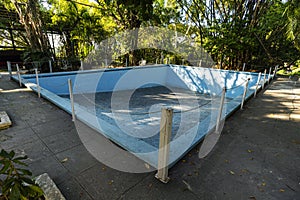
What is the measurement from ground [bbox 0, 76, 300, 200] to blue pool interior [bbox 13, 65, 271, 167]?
0.31 metres

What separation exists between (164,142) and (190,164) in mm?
663

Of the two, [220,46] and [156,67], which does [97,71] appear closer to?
[156,67]

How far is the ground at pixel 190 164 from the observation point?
172 centimetres

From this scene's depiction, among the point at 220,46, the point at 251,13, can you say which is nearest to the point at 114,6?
the point at 220,46

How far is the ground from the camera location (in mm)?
1716

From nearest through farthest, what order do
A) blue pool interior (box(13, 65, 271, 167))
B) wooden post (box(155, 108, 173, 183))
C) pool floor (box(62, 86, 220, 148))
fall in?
wooden post (box(155, 108, 173, 183)), blue pool interior (box(13, 65, 271, 167)), pool floor (box(62, 86, 220, 148))

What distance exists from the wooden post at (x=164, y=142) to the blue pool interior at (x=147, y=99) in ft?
0.73

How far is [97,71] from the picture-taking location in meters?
8.23

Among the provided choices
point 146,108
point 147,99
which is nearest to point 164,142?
point 146,108

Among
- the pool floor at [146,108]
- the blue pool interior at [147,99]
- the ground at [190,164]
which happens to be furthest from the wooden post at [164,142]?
the pool floor at [146,108]

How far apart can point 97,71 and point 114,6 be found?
4724 millimetres

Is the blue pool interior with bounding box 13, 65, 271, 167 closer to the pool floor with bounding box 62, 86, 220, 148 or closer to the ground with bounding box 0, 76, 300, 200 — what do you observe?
the pool floor with bounding box 62, 86, 220, 148

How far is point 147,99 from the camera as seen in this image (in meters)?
8.01

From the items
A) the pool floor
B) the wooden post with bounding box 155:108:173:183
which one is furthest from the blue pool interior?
the wooden post with bounding box 155:108:173:183
